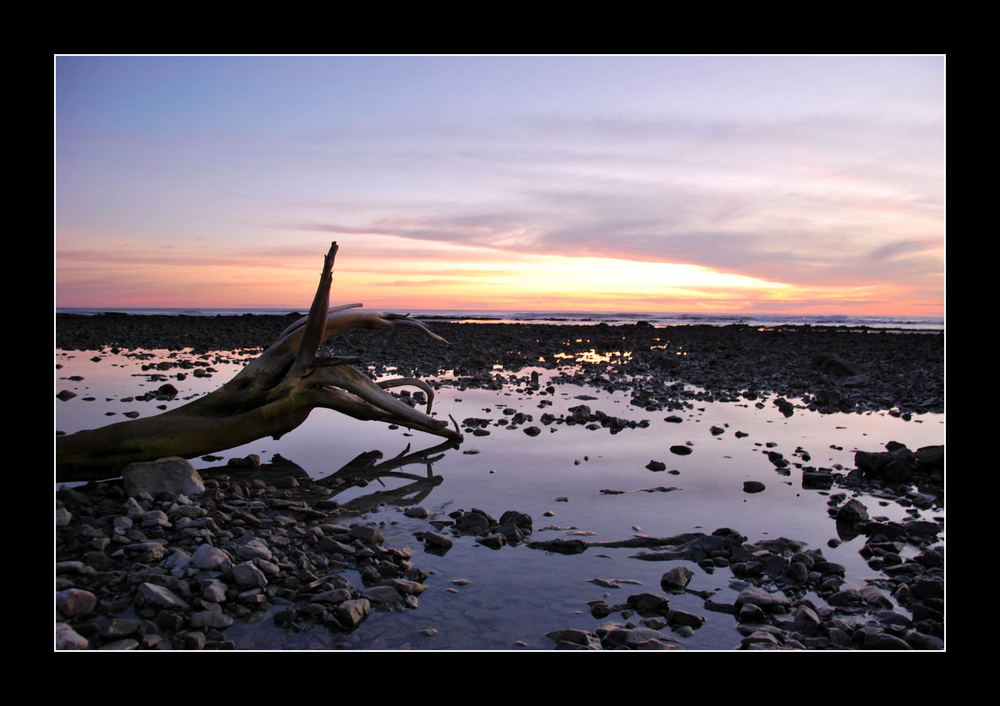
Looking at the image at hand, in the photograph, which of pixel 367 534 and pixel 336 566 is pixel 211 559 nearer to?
pixel 336 566

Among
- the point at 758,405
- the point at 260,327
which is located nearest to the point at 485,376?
the point at 758,405

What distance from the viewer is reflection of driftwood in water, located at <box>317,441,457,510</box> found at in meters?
6.42

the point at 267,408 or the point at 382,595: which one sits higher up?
the point at 267,408

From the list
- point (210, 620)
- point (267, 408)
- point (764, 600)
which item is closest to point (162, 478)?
point (267, 408)

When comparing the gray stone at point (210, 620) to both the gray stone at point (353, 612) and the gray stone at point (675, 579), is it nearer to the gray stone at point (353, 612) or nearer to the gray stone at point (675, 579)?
the gray stone at point (353, 612)

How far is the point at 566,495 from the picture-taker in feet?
21.6

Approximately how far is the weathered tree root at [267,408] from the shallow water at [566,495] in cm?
55

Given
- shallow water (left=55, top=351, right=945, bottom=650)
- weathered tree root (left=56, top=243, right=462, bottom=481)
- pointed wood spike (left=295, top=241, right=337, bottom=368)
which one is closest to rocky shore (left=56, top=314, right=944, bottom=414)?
shallow water (left=55, top=351, right=945, bottom=650)

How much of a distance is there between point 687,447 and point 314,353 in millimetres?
5247

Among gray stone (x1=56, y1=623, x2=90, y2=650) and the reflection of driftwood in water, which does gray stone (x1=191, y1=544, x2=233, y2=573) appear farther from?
the reflection of driftwood in water

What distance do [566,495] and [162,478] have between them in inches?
158

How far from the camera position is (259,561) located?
4.37 m
